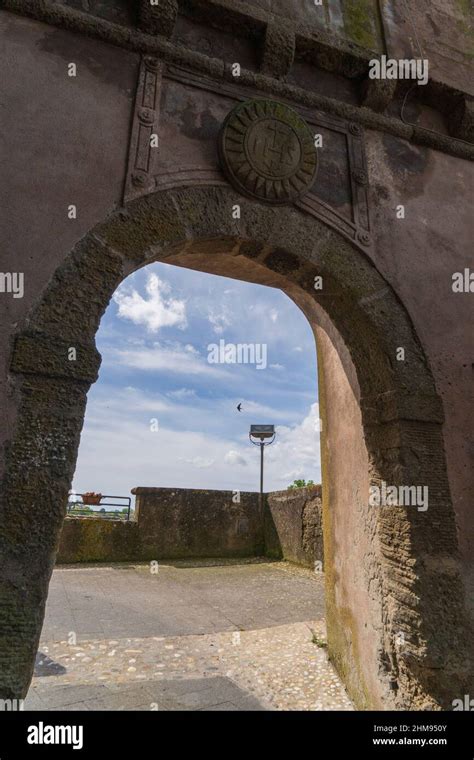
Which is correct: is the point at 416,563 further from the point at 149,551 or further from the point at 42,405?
the point at 149,551

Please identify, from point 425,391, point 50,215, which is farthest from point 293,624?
point 50,215

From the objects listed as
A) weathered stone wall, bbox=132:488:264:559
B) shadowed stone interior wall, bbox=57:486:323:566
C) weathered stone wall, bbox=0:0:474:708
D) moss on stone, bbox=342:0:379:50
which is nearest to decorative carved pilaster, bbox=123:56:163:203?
weathered stone wall, bbox=0:0:474:708

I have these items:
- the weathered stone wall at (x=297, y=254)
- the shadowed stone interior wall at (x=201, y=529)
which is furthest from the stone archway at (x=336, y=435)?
the shadowed stone interior wall at (x=201, y=529)

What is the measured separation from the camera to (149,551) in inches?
348

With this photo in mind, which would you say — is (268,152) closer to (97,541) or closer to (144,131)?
(144,131)

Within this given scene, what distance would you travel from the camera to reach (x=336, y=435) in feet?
12.3

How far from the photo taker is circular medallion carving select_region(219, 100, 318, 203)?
9.67 feet

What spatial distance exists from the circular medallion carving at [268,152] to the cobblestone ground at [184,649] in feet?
11.0

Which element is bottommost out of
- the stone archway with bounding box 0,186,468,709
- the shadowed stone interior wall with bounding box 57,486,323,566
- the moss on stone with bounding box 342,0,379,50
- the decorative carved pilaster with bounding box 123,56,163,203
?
the shadowed stone interior wall with bounding box 57,486,323,566

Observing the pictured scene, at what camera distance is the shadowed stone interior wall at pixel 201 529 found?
318 inches

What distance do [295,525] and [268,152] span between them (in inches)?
266

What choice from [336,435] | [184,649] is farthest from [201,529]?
[336,435]

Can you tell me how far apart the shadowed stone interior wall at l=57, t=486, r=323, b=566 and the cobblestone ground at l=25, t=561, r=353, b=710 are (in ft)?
5.52

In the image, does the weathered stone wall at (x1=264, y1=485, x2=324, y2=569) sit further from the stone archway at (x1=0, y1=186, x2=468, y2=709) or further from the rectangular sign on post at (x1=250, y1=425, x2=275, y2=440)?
the stone archway at (x1=0, y1=186, x2=468, y2=709)
